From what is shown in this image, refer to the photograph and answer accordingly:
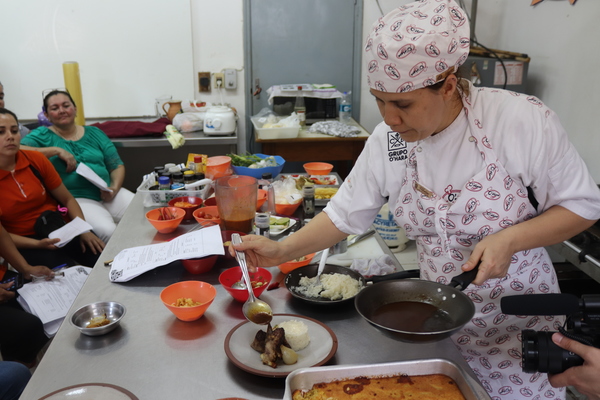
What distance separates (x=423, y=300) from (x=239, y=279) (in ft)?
2.06

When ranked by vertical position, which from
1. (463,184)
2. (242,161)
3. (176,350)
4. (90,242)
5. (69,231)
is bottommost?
(90,242)

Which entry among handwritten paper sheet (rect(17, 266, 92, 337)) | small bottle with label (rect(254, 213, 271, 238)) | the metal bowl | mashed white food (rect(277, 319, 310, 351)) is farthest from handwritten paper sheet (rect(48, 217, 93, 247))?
mashed white food (rect(277, 319, 310, 351))

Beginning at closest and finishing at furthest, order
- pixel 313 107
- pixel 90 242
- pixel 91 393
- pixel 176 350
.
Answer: pixel 91 393, pixel 176 350, pixel 90 242, pixel 313 107

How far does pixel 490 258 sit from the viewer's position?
49.4 inches

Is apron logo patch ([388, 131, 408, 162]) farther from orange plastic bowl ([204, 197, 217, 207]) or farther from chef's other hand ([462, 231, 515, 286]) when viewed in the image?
orange plastic bowl ([204, 197, 217, 207])

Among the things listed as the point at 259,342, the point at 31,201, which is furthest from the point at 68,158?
the point at 259,342

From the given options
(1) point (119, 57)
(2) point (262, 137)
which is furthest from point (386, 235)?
(1) point (119, 57)

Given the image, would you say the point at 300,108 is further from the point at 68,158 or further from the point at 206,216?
the point at 206,216

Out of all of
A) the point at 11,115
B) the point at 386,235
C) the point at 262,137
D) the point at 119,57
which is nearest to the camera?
the point at 11,115

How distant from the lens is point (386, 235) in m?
3.79

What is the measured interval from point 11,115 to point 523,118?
2.68 meters

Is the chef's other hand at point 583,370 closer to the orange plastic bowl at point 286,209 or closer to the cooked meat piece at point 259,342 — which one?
the cooked meat piece at point 259,342

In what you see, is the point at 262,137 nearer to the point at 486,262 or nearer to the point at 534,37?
the point at 534,37

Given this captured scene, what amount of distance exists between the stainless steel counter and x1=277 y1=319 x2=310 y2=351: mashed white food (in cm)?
10
